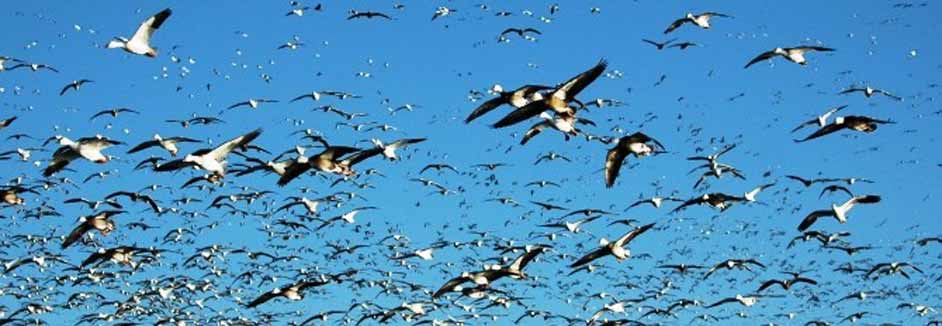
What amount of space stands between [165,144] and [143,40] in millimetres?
2711

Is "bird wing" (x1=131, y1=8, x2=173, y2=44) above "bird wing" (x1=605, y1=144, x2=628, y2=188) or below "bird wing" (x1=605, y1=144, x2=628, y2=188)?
above

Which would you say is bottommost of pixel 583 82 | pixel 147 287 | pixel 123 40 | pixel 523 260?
pixel 583 82

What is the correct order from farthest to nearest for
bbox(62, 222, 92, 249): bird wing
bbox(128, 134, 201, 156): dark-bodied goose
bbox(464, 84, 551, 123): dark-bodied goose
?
bbox(62, 222, 92, 249): bird wing → bbox(128, 134, 201, 156): dark-bodied goose → bbox(464, 84, 551, 123): dark-bodied goose

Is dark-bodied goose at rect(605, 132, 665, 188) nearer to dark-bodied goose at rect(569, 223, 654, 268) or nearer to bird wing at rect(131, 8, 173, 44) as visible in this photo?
dark-bodied goose at rect(569, 223, 654, 268)

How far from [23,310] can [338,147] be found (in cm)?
2688

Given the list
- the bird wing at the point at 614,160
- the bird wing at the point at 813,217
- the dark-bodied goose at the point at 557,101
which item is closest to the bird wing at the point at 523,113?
the dark-bodied goose at the point at 557,101

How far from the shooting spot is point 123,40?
2283cm

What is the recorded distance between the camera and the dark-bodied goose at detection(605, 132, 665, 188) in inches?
743

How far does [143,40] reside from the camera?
22.9 m

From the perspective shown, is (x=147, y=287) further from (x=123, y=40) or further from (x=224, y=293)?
(x=123, y=40)

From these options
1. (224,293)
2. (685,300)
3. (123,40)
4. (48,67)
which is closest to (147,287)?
(224,293)

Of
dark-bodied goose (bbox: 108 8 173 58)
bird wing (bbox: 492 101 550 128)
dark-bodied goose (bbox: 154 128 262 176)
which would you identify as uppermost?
dark-bodied goose (bbox: 108 8 173 58)

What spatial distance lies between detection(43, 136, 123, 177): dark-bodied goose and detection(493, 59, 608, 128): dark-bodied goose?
292 inches

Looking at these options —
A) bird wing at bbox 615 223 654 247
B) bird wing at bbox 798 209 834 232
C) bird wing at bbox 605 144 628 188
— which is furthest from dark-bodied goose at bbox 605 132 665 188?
bird wing at bbox 798 209 834 232
